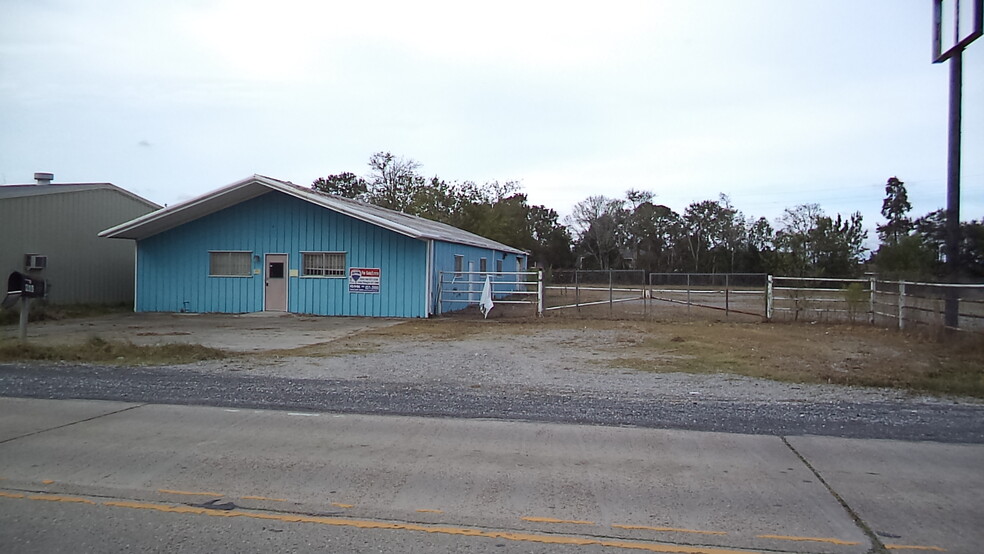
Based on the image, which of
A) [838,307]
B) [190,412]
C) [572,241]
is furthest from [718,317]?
[572,241]

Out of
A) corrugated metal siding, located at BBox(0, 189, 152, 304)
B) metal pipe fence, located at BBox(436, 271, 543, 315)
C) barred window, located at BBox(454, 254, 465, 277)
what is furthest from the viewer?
barred window, located at BBox(454, 254, 465, 277)

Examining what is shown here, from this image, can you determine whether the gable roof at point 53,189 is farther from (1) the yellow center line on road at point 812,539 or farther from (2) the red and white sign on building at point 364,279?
(1) the yellow center line on road at point 812,539

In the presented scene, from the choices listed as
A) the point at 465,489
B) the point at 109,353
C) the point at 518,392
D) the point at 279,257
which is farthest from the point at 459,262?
the point at 465,489

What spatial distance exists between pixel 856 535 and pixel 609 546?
1711 millimetres

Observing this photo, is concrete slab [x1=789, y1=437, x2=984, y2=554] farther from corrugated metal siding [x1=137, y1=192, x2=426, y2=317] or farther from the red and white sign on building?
the red and white sign on building

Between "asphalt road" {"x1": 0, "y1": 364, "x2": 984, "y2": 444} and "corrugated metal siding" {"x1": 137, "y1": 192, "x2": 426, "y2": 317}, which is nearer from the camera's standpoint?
"asphalt road" {"x1": 0, "y1": 364, "x2": 984, "y2": 444}

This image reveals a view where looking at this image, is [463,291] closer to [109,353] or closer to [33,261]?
[109,353]

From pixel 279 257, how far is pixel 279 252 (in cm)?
18

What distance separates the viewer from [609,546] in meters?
4.61

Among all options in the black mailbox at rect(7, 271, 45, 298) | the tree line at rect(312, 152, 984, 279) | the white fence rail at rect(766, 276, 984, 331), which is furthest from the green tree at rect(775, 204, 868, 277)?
the black mailbox at rect(7, 271, 45, 298)

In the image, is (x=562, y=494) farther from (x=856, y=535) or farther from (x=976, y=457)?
(x=976, y=457)

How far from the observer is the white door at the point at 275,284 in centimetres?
2506

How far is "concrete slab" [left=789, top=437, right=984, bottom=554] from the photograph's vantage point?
4.80 m

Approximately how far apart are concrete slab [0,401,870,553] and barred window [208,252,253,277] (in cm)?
1793
